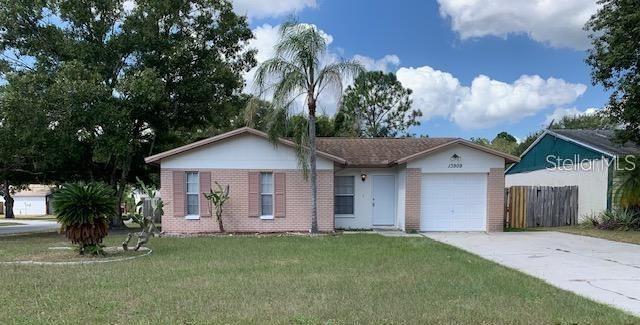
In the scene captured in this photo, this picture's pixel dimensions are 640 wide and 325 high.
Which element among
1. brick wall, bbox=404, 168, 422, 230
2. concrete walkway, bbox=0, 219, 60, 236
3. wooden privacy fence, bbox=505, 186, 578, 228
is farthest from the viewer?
concrete walkway, bbox=0, 219, 60, 236

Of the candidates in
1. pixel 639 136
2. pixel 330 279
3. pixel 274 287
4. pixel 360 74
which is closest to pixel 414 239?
pixel 360 74

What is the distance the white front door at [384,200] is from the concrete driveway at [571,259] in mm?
2228

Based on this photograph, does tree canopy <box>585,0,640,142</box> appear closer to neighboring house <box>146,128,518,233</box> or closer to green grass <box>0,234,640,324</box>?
neighboring house <box>146,128,518,233</box>

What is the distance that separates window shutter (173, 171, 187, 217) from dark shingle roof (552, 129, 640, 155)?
15758 millimetres

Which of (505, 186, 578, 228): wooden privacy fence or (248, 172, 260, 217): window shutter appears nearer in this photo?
(248, 172, 260, 217): window shutter

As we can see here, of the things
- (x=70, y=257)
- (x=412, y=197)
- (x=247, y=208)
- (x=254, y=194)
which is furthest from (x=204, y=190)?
(x=412, y=197)

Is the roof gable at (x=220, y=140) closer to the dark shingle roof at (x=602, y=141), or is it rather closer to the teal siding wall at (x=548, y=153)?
the teal siding wall at (x=548, y=153)

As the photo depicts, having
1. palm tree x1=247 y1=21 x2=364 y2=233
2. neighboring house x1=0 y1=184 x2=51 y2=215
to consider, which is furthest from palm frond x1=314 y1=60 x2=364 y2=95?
neighboring house x1=0 y1=184 x2=51 y2=215

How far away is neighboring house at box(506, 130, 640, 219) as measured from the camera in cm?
1894

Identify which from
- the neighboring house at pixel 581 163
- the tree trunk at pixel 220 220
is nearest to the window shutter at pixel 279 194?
the tree trunk at pixel 220 220

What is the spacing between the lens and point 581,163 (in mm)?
20547

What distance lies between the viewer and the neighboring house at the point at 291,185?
17.2 metres

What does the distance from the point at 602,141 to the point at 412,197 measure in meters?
9.80

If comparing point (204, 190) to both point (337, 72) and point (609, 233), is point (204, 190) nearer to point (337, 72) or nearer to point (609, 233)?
point (337, 72)
